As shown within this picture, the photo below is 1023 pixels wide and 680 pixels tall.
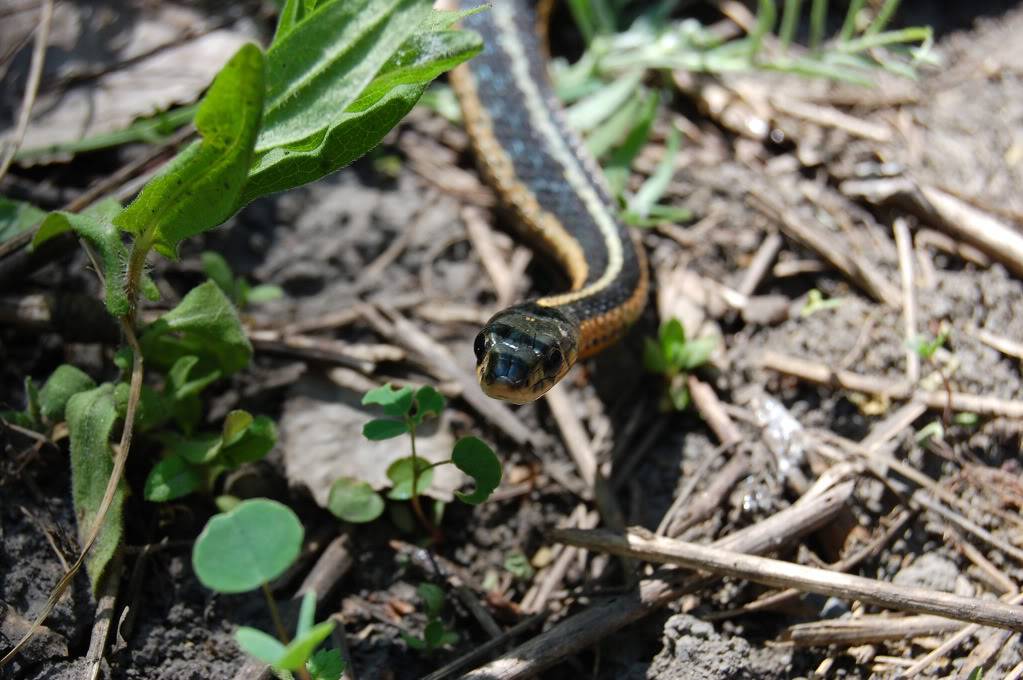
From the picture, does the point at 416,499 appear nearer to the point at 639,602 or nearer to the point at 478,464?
the point at 478,464

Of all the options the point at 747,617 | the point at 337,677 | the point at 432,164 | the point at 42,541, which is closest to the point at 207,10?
the point at 432,164

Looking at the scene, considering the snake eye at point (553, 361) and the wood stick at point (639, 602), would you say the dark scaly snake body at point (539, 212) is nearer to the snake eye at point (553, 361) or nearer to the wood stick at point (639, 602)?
the snake eye at point (553, 361)

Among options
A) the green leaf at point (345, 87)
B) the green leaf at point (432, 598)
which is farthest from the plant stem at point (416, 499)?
the green leaf at point (345, 87)

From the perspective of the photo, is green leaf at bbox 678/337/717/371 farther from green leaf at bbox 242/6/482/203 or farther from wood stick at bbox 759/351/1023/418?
green leaf at bbox 242/6/482/203

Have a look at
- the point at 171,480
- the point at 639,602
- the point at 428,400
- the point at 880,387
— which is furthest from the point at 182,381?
the point at 880,387

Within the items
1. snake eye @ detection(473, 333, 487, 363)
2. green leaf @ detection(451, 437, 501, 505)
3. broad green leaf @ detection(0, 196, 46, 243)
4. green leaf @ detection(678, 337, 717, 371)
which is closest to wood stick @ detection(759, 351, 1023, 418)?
green leaf @ detection(678, 337, 717, 371)

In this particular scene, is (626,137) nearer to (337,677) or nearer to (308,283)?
(308,283)
